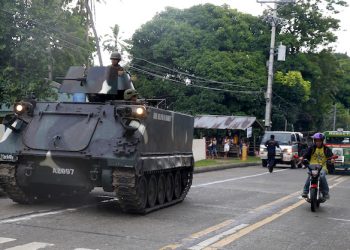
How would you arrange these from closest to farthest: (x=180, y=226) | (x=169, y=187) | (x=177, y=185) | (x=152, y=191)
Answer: (x=180, y=226) → (x=152, y=191) → (x=169, y=187) → (x=177, y=185)

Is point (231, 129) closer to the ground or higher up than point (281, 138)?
higher up

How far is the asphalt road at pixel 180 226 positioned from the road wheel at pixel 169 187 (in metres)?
0.30

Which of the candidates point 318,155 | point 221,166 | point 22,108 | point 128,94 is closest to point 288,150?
point 221,166

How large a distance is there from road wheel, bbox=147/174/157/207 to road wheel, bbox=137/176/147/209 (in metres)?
0.31

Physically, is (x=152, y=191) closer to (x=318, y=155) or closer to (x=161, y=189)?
(x=161, y=189)

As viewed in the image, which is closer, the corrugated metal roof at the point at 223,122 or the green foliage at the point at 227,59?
the corrugated metal roof at the point at 223,122

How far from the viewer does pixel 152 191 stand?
1100 cm

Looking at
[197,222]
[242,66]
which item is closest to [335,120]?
[242,66]

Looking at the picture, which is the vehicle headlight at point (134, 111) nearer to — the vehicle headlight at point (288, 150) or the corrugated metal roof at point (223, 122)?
the vehicle headlight at point (288, 150)

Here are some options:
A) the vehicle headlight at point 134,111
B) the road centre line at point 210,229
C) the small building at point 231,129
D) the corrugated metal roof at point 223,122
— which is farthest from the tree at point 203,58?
the road centre line at point 210,229

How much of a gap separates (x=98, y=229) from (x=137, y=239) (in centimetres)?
89

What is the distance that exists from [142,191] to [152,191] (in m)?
0.79

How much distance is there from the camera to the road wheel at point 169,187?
39.6 feet

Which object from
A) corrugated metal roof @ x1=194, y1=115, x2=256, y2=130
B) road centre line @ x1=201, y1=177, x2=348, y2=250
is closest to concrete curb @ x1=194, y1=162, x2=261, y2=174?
corrugated metal roof @ x1=194, y1=115, x2=256, y2=130
